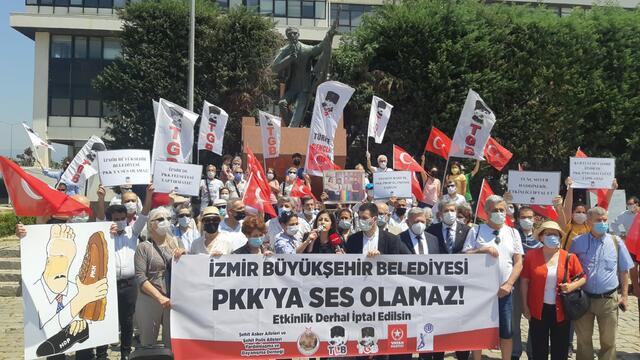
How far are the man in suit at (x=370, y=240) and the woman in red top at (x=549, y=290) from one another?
136cm

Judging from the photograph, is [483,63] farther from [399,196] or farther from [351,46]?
[399,196]

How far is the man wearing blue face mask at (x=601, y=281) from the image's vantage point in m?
6.91

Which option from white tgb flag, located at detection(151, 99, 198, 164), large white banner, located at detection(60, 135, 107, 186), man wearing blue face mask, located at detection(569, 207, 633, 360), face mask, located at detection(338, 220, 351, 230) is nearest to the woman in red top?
man wearing blue face mask, located at detection(569, 207, 633, 360)

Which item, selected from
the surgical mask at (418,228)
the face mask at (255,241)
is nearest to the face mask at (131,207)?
the face mask at (255,241)

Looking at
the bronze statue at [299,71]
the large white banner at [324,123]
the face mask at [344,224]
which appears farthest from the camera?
the bronze statue at [299,71]

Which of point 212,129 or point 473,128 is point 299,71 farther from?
point 473,128

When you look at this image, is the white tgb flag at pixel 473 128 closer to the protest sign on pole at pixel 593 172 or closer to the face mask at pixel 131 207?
the protest sign on pole at pixel 593 172

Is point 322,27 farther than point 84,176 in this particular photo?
Yes

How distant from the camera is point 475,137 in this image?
1155cm

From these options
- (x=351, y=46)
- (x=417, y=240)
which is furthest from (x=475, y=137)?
(x=351, y=46)

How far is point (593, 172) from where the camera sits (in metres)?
10.0

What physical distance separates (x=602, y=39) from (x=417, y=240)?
20797 millimetres

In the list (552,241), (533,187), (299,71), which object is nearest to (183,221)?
(552,241)

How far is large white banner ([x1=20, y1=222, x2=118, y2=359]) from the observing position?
6074 mm
